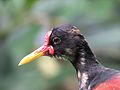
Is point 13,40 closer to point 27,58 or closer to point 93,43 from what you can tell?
point 93,43

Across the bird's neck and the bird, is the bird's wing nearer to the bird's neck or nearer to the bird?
the bird

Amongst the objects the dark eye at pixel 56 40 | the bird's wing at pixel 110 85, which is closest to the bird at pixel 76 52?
the dark eye at pixel 56 40

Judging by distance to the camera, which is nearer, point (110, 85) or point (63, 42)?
point (110, 85)

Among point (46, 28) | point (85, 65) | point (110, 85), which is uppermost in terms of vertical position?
point (46, 28)

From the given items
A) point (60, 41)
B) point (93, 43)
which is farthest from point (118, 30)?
point (60, 41)

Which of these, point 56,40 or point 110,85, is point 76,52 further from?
point 110,85

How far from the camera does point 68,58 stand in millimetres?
9875

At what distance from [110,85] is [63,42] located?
719 millimetres

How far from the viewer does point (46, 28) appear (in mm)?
11352

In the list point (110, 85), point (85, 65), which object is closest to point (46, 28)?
point (85, 65)

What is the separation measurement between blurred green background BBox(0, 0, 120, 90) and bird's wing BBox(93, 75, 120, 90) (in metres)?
1.98

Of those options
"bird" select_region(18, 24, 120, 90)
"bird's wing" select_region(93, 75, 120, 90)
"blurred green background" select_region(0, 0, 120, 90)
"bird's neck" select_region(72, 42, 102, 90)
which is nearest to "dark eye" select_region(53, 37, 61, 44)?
"bird" select_region(18, 24, 120, 90)

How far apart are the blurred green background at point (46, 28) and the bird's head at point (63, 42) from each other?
150 cm

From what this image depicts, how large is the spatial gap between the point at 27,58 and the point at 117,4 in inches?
100
